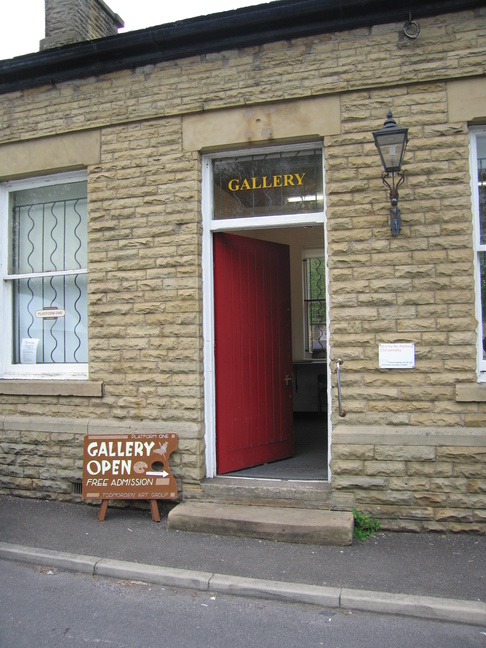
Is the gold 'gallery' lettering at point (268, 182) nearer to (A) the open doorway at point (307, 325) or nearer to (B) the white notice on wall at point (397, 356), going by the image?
(B) the white notice on wall at point (397, 356)

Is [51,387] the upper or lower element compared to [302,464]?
upper

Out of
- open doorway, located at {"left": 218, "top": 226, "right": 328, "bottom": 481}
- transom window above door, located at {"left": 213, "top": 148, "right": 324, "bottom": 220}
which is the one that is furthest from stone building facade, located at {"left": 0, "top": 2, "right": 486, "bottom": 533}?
open doorway, located at {"left": 218, "top": 226, "right": 328, "bottom": 481}

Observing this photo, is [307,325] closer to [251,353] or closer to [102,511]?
[251,353]

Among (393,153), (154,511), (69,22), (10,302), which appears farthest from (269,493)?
(69,22)

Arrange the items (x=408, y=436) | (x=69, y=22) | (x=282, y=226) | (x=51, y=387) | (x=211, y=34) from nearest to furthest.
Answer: (x=408, y=436) < (x=211, y=34) < (x=282, y=226) < (x=51, y=387) < (x=69, y=22)

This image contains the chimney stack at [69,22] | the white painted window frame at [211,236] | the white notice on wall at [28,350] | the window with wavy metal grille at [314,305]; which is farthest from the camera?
the window with wavy metal grille at [314,305]

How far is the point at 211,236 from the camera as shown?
6.00 m

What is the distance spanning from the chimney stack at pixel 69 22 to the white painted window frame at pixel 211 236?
3.13 m

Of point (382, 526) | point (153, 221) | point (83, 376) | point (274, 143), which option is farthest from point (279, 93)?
point (382, 526)

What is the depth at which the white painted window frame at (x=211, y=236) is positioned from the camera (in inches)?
229

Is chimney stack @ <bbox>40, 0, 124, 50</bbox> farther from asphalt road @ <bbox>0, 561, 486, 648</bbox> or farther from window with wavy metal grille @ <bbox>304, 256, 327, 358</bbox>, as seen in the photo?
asphalt road @ <bbox>0, 561, 486, 648</bbox>

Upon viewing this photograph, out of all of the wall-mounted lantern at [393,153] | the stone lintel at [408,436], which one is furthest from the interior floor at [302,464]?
the wall-mounted lantern at [393,153]

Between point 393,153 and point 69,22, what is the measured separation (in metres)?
5.17

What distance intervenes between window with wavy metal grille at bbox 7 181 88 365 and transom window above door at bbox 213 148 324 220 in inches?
70.8
